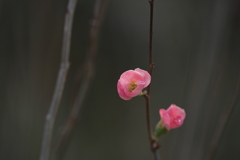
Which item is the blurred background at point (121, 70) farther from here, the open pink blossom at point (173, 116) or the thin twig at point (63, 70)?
the thin twig at point (63, 70)

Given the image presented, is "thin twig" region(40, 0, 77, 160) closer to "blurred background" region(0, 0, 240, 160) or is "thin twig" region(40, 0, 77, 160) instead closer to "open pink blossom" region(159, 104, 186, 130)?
"open pink blossom" region(159, 104, 186, 130)

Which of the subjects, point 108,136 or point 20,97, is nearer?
point 20,97

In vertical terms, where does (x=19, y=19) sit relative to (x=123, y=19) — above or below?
above

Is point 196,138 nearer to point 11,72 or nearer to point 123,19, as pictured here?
point 11,72

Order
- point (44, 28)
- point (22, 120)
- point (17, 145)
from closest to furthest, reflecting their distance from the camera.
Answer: point (44, 28), point (17, 145), point (22, 120)

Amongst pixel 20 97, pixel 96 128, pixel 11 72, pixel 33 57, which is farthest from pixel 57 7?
pixel 96 128

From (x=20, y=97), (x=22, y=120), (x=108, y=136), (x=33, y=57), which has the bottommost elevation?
(x=108, y=136)
